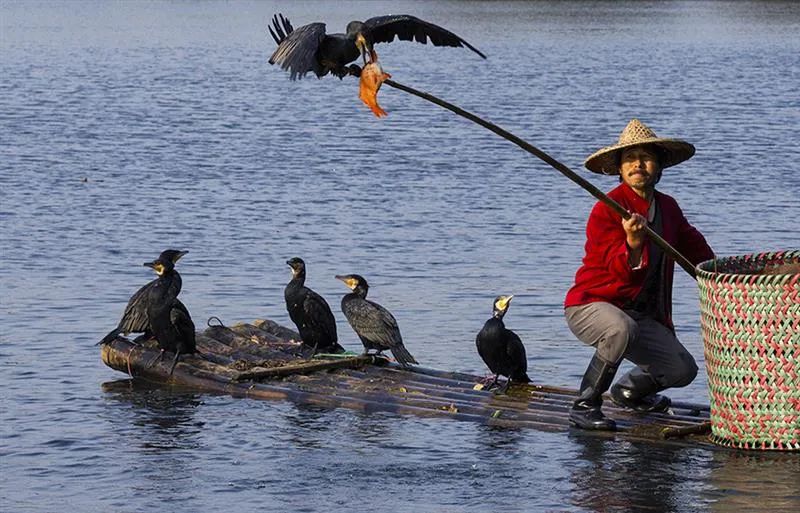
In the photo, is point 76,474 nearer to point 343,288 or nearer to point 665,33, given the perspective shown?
point 343,288

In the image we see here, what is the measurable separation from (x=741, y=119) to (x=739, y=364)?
22806mm

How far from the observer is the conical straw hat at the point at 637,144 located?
8.67 meters

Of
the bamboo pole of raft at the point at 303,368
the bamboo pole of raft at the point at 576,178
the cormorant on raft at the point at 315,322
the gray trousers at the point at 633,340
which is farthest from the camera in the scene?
the cormorant on raft at the point at 315,322

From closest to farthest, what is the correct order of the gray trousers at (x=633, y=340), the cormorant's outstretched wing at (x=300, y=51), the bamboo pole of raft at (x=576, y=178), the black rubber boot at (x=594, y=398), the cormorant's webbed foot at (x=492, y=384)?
1. the cormorant's outstretched wing at (x=300, y=51)
2. the bamboo pole of raft at (x=576, y=178)
3. the gray trousers at (x=633, y=340)
4. the black rubber boot at (x=594, y=398)
5. the cormorant's webbed foot at (x=492, y=384)

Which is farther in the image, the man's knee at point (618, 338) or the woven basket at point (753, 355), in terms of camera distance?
the man's knee at point (618, 338)

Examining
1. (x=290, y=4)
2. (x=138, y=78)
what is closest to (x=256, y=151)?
(x=138, y=78)

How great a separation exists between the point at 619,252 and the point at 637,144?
0.55m

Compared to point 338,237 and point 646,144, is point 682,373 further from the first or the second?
point 338,237

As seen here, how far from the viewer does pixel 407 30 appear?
8789 mm

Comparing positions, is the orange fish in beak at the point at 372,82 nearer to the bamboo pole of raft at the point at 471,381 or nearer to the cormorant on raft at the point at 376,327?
the bamboo pole of raft at the point at 471,381

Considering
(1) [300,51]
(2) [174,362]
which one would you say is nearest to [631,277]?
(1) [300,51]

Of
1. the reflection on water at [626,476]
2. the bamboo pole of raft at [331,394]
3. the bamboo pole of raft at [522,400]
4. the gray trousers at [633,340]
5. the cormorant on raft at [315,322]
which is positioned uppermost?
the gray trousers at [633,340]

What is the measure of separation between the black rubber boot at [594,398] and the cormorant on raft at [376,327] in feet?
5.69

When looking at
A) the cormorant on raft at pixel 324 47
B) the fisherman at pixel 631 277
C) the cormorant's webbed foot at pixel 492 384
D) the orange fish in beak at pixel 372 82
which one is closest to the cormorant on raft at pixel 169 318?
the cormorant's webbed foot at pixel 492 384
